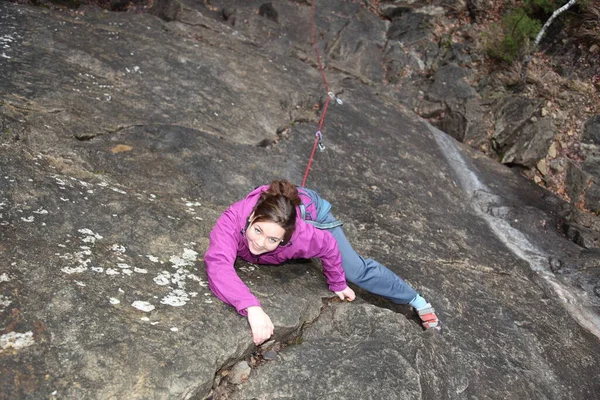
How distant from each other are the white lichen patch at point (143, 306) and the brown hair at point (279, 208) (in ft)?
3.06

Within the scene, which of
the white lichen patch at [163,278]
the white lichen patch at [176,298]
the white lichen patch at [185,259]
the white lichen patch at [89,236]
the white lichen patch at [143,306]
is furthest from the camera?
the white lichen patch at [185,259]

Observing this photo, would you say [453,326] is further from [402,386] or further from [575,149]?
[575,149]

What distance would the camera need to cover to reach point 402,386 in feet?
11.3

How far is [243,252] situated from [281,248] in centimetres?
35

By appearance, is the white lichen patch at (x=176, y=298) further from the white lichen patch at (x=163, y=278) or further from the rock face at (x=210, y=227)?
the white lichen patch at (x=163, y=278)

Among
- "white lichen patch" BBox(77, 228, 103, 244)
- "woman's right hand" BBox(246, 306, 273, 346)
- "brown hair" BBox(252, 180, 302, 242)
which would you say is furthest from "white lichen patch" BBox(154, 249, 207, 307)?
"brown hair" BBox(252, 180, 302, 242)

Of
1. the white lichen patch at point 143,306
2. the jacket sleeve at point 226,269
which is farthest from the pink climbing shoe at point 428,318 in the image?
the white lichen patch at point 143,306

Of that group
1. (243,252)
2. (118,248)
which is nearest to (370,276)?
(243,252)

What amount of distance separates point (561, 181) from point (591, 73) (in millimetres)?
3468

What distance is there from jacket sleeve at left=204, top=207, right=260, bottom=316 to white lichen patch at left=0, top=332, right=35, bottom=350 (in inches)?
47.5

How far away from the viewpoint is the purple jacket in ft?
11.6

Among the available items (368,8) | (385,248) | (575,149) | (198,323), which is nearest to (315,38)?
(368,8)

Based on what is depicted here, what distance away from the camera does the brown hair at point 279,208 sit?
3.53 m

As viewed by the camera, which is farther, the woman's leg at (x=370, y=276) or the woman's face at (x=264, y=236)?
the woman's leg at (x=370, y=276)
